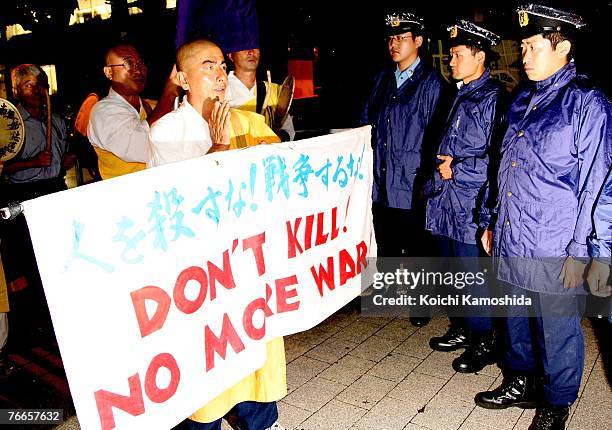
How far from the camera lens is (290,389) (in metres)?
3.90

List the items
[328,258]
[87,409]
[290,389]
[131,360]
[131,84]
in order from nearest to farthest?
[87,409] → [131,360] → [328,258] → [290,389] → [131,84]

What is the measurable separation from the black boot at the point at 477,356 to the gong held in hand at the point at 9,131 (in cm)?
452

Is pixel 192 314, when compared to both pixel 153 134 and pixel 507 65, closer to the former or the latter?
pixel 153 134

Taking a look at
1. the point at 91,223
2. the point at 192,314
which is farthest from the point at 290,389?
the point at 91,223

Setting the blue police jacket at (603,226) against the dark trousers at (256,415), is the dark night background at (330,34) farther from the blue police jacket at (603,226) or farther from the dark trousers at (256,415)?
the dark trousers at (256,415)

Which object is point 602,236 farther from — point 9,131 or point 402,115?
point 9,131

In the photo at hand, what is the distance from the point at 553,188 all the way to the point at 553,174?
0.27 feet

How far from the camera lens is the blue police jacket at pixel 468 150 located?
13.2 feet

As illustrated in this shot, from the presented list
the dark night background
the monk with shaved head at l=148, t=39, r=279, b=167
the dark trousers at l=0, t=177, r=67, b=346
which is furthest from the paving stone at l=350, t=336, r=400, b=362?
the dark night background

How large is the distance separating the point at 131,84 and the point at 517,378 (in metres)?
3.77

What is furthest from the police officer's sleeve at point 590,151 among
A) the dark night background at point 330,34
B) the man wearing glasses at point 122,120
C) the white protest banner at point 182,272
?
the dark night background at point 330,34

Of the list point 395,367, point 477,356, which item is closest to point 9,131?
point 395,367

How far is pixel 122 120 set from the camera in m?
3.96

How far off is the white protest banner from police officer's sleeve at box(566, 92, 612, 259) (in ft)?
4.84
